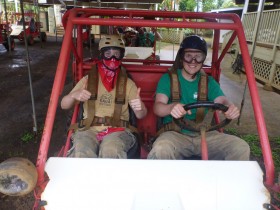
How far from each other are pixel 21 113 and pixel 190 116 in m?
3.24

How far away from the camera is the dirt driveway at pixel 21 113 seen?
3.28 m

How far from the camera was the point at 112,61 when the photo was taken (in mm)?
2266

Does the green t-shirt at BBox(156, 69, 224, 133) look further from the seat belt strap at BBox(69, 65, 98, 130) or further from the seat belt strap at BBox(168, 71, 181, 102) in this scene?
the seat belt strap at BBox(69, 65, 98, 130)

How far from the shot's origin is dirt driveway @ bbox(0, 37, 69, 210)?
328 cm

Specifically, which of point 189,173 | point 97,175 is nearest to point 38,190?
point 97,175

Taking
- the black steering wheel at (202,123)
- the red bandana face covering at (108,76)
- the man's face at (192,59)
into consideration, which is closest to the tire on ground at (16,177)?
the black steering wheel at (202,123)

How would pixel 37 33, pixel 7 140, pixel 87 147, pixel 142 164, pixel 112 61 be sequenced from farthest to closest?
pixel 37 33
pixel 7 140
pixel 112 61
pixel 87 147
pixel 142 164

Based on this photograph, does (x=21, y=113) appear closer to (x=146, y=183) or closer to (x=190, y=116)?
(x=190, y=116)

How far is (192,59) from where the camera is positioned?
227 cm

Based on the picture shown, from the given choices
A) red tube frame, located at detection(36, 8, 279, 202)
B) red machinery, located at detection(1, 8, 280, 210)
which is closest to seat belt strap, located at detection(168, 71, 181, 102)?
red tube frame, located at detection(36, 8, 279, 202)

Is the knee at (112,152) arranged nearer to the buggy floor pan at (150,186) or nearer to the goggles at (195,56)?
the buggy floor pan at (150,186)

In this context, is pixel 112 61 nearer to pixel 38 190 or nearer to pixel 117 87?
pixel 117 87

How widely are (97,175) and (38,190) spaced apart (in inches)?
11.7

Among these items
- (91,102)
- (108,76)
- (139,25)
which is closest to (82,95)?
(91,102)
